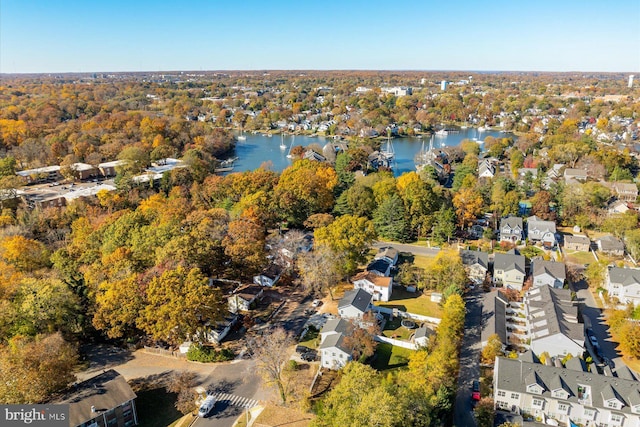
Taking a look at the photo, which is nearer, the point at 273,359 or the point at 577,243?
the point at 273,359

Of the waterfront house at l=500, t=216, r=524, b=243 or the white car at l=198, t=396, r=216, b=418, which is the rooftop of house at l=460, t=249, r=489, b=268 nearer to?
the waterfront house at l=500, t=216, r=524, b=243

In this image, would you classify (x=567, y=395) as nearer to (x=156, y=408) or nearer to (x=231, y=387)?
(x=231, y=387)

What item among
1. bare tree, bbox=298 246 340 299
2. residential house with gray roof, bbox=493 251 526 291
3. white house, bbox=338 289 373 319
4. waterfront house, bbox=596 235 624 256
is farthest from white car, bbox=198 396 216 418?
waterfront house, bbox=596 235 624 256

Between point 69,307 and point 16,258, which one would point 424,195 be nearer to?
point 69,307

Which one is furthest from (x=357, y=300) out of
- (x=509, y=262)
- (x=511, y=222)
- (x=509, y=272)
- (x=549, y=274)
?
(x=511, y=222)

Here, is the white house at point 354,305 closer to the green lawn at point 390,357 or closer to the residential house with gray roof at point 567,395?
the green lawn at point 390,357

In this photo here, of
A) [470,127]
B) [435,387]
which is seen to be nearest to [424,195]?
[435,387]
